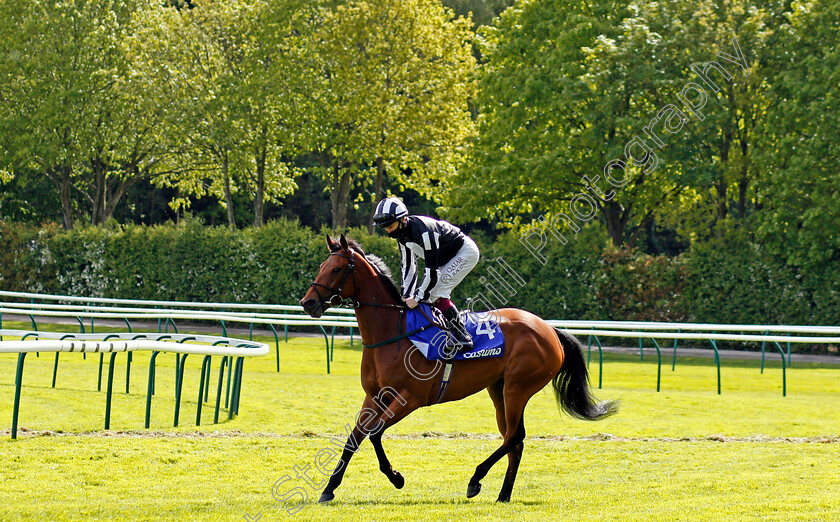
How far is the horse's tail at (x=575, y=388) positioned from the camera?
7539mm

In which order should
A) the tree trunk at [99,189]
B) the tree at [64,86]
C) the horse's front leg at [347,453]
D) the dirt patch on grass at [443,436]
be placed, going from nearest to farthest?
the horse's front leg at [347,453] < the dirt patch on grass at [443,436] < the tree at [64,86] < the tree trunk at [99,189]

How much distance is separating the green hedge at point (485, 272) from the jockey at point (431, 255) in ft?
51.1

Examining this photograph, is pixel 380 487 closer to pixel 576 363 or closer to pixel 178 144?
pixel 576 363

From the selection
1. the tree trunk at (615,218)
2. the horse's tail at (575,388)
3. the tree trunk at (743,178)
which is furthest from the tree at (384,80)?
the horse's tail at (575,388)

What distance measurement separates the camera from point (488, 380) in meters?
7.00

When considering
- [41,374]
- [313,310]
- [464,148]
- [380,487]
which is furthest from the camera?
[464,148]

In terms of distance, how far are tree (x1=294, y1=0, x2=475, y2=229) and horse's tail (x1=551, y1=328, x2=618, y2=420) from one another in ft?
67.6

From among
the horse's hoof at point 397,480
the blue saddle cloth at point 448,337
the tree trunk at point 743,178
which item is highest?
the tree trunk at point 743,178

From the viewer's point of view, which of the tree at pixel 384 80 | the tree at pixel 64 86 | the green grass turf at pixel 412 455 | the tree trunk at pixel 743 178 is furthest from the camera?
the tree at pixel 64 86

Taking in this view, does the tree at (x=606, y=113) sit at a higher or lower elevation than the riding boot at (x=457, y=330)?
higher

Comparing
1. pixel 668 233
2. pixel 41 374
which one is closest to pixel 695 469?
pixel 41 374

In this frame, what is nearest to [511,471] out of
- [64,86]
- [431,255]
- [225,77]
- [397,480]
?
[397,480]

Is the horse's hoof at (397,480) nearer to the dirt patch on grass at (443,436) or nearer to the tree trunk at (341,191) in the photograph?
the dirt patch on grass at (443,436)

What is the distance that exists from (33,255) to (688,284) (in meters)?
18.0
